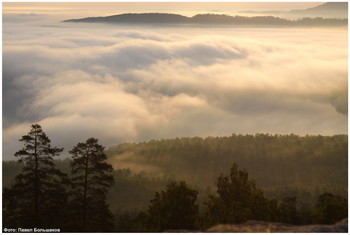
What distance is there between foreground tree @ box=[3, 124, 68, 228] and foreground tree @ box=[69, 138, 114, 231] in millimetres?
861

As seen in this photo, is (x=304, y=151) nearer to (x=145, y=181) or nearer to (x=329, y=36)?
(x=329, y=36)

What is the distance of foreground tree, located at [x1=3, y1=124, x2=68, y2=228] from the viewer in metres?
27.5

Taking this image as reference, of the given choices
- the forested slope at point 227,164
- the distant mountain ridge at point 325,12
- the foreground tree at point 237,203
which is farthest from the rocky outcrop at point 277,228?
the distant mountain ridge at point 325,12

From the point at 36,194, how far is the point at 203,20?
20792 millimetres

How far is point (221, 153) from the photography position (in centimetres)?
4519

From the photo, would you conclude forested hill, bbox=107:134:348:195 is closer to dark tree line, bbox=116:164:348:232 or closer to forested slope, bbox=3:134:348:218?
forested slope, bbox=3:134:348:218

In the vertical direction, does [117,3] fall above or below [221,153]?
above

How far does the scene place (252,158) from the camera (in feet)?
136

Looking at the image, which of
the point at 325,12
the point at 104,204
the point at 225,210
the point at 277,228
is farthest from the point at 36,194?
the point at 325,12

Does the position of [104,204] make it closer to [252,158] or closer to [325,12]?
[252,158]

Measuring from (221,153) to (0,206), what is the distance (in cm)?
2260

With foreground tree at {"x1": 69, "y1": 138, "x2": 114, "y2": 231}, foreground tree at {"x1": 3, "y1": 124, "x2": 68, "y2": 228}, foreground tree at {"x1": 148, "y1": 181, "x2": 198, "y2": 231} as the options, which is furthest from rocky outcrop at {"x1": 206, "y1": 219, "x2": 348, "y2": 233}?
foreground tree at {"x1": 3, "y1": 124, "x2": 68, "y2": 228}

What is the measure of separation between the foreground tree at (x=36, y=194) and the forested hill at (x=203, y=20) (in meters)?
14.2

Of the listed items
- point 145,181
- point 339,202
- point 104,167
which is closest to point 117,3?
point 104,167
